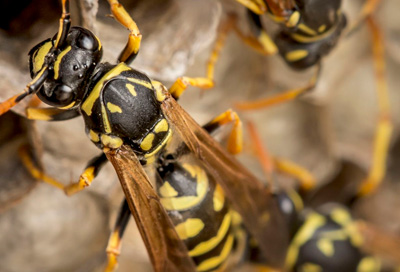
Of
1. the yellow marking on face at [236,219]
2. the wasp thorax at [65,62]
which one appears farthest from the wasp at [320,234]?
the wasp thorax at [65,62]

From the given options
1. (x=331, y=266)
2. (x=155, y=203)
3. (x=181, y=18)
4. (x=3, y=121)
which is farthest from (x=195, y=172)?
(x=331, y=266)

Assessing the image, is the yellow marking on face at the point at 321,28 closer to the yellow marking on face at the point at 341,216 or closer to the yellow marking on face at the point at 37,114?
the yellow marking on face at the point at 341,216

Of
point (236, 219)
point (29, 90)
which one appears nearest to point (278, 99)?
point (236, 219)

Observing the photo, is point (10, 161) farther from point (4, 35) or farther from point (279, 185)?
point (279, 185)

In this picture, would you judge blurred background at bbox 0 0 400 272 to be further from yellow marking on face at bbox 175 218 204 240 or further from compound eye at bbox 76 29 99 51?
yellow marking on face at bbox 175 218 204 240

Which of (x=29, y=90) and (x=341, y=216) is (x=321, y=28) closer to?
(x=341, y=216)

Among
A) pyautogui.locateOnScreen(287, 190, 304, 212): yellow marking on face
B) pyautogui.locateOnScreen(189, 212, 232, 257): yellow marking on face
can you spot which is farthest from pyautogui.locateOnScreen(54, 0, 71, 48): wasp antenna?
pyautogui.locateOnScreen(287, 190, 304, 212): yellow marking on face
